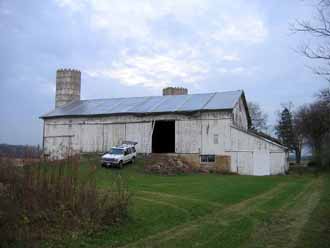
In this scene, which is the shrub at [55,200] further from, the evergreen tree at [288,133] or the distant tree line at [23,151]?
the evergreen tree at [288,133]

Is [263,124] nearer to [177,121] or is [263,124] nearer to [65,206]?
[177,121]

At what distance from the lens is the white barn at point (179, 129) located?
116ft

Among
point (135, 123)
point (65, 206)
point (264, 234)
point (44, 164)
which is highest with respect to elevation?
point (135, 123)

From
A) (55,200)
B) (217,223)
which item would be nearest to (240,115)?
(217,223)

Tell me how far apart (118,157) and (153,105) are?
10.1 meters

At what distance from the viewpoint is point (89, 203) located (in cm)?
1021

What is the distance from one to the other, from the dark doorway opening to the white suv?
232 inches

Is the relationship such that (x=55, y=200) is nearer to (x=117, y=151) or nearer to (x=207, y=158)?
(x=117, y=151)

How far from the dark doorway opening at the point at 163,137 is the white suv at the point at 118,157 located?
19.3 feet

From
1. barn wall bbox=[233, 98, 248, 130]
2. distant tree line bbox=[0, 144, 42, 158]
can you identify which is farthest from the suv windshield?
distant tree line bbox=[0, 144, 42, 158]

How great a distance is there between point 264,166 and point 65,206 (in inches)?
1091

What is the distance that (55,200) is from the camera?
994 cm

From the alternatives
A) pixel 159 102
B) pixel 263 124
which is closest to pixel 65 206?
pixel 159 102

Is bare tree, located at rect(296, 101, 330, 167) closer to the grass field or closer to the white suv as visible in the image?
the white suv
